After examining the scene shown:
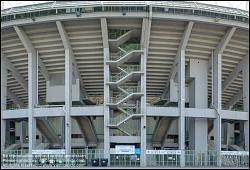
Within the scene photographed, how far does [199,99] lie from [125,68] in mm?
8826

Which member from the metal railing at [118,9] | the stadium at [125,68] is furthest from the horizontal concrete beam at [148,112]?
the metal railing at [118,9]

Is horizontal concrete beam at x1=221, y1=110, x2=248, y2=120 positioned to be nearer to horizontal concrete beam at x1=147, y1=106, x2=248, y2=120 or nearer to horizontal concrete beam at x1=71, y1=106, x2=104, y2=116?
horizontal concrete beam at x1=147, y1=106, x2=248, y2=120

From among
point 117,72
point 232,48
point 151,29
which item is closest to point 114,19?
point 151,29

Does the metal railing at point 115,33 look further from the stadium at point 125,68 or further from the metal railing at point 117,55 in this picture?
the metal railing at point 117,55

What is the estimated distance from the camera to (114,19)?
42188 mm

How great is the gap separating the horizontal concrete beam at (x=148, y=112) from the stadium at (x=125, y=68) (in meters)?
0.10

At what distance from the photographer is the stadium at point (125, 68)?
41.8 metres

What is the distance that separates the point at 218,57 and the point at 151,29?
803 cm

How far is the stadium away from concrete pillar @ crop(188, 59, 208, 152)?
0.11 metres

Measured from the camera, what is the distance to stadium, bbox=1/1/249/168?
41781 mm

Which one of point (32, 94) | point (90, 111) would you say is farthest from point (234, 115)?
point (32, 94)

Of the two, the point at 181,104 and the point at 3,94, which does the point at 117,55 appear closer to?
the point at 181,104

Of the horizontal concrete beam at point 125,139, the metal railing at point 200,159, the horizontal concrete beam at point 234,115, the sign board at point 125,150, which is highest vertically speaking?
the horizontal concrete beam at point 234,115

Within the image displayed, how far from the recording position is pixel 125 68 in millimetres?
47125
